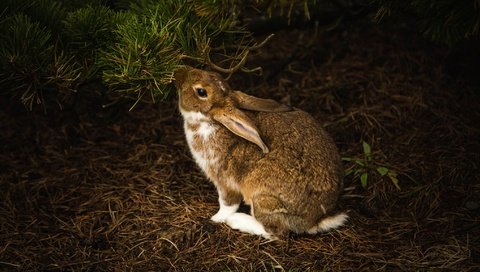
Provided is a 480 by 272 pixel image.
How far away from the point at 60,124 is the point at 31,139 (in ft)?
1.09

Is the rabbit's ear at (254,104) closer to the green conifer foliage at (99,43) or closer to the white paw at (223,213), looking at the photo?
the green conifer foliage at (99,43)

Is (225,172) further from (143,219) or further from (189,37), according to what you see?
(189,37)

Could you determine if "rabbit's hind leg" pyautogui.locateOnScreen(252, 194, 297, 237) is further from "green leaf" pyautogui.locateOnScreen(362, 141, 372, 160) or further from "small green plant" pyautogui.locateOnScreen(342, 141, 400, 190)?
"green leaf" pyautogui.locateOnScreen(362, 141, 372, 160)

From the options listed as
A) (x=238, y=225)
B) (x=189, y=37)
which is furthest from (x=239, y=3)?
(x=238, y=225)

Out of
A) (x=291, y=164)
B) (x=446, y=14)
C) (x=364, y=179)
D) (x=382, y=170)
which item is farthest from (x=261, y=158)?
(x=446, y=14)

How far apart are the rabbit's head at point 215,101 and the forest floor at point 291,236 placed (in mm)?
838

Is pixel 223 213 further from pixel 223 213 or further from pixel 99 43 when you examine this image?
pixel 99 43

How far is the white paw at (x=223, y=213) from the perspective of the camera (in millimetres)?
4051

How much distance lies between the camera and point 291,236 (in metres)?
3.93

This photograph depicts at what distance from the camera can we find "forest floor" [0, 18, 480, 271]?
368cm

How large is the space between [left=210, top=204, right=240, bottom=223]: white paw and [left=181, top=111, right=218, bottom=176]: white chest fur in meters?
0.31

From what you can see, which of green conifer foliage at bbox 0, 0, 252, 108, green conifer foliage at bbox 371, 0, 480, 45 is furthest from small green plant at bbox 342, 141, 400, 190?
green conifer foliage at bbox 0, 0, 252, 108

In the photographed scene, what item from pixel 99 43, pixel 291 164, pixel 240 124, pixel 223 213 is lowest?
pixel 223 213

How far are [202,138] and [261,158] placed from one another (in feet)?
1.73
